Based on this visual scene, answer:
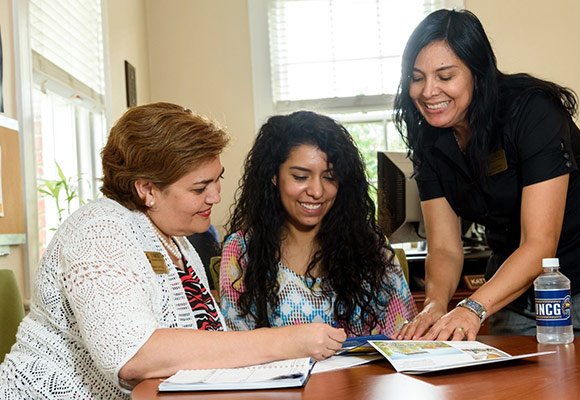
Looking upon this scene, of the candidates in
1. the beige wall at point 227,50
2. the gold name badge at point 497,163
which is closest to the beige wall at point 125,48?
the beige wall at point 227,50

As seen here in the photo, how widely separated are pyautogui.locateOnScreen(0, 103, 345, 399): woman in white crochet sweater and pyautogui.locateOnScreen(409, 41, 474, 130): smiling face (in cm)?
54

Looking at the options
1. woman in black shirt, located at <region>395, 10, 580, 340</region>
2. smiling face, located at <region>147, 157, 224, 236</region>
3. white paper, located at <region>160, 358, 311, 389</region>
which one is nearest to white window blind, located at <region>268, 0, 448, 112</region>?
woman in black shirt, located at <region>395, 10, 580, 340</region>

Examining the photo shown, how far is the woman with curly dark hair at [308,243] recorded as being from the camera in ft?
6.26

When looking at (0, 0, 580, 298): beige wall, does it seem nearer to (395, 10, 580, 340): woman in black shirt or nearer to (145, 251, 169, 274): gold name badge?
(395, 10, 580, 340): woman in black shirt

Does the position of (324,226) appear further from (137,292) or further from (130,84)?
(130,84)

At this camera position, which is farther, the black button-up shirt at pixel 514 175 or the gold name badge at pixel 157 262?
the black button-up shirt at pixel 514 175

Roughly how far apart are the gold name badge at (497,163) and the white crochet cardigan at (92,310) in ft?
Result: 2.78

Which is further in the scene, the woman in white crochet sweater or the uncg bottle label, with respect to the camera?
the uncg bottle label

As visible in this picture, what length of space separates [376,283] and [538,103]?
70 centimetres

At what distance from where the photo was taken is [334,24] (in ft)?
15.0

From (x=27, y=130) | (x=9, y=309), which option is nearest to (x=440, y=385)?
(x=9, y=309)

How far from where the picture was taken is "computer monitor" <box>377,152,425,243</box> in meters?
2.76

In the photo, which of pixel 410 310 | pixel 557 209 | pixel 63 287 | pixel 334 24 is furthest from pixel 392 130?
pixel 63 287

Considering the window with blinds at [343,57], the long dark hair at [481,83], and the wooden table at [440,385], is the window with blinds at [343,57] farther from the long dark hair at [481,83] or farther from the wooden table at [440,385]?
the wooden table at [440,385]
